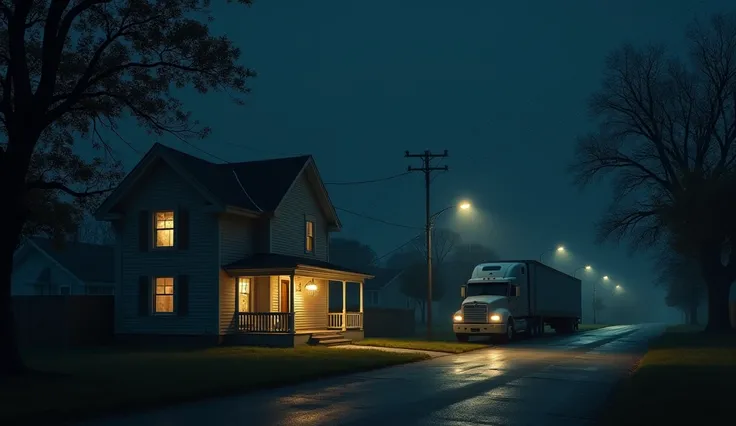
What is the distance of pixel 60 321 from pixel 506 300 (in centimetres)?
2161

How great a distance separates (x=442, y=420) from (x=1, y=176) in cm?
1288

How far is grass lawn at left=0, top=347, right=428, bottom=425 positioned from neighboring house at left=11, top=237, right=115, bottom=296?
84.9 ft

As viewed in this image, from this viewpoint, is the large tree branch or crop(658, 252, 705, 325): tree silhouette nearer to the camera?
the large tree branch

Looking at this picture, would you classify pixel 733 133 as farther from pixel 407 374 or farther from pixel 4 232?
pixel 4 232

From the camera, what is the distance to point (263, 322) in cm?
3772

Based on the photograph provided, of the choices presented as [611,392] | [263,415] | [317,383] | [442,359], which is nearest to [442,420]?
[263,415]

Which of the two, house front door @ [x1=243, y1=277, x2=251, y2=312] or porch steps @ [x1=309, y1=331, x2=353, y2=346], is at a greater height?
house front door @ [x1=243, y1=277, x2=251, y2=312]

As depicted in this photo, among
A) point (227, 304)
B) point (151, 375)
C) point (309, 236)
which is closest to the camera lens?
point (151, 375)

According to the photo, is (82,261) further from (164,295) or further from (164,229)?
(164,229)

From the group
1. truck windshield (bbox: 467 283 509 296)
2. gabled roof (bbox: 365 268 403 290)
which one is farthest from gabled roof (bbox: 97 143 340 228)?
gabled roof (bbox: 365 268 403 290)

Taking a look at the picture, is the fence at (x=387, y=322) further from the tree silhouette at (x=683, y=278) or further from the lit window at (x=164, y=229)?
the tree silhouette at (x=683, y=278)

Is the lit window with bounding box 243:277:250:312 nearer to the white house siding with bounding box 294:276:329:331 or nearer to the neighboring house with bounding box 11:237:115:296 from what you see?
the white house siding with bounding box 294:276:329:331

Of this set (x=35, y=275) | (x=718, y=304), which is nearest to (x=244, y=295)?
(x=35, y=275)

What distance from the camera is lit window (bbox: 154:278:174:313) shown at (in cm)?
3809
